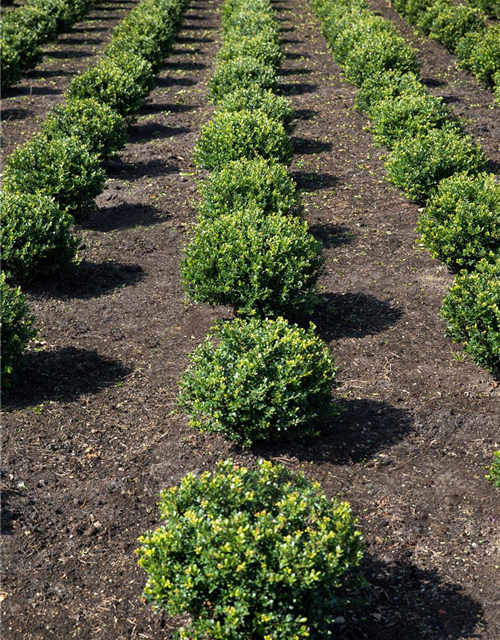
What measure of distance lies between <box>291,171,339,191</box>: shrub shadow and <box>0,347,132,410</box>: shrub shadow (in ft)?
17.6

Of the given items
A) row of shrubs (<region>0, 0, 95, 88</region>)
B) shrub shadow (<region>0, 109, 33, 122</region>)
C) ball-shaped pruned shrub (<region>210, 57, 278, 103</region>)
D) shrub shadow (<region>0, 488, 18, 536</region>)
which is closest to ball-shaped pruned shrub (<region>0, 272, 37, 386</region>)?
shrub shadow (<region>0, 488, 18, 536</region>)

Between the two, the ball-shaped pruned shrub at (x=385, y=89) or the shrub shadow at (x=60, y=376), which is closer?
the shrub shadow at (x=60, y=376)

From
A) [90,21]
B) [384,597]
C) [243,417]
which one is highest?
[90,21]

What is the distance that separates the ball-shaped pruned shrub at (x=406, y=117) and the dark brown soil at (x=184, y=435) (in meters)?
1.07

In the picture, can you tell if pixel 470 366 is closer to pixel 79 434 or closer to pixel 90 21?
pixel 79 434

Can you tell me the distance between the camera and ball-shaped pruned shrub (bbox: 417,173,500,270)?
8.54 meters

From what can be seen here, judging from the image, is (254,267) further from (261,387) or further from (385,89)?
(385,89)

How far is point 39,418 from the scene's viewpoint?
668 cm

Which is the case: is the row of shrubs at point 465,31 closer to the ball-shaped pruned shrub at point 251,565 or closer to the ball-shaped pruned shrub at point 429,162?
the ball-shaped pruned shrub at point 429,162

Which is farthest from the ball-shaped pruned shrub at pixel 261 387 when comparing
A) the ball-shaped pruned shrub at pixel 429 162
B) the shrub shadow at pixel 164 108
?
the shrub shadow at pixel 164 108

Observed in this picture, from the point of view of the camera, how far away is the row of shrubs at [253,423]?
418 cm

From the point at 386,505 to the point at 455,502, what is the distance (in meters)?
0.52

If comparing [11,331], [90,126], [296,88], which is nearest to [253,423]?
[11,331]

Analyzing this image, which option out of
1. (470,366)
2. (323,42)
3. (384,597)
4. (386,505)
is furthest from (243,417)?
(323,42)
